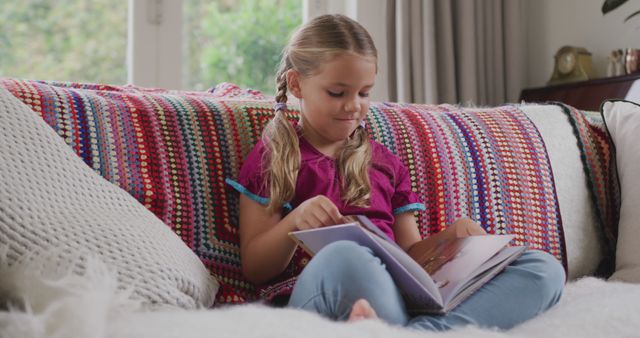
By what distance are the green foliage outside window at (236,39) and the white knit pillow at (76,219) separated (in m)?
1.68

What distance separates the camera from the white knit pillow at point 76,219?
86 cm

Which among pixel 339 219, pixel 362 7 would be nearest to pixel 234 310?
pixel 339 219

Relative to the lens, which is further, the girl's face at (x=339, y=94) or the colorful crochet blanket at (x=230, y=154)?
the girl's face at (x=339, y=94)

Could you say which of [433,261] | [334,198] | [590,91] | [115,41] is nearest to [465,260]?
[433,261]

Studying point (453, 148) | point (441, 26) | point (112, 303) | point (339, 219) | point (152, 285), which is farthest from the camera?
point (441, 26)

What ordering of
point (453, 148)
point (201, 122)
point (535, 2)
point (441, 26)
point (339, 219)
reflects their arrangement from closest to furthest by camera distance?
1. point (339, 219)
2. point (201, 122)
3. point (453, 148)
4. point (441, 26)
5. point (535, 2)

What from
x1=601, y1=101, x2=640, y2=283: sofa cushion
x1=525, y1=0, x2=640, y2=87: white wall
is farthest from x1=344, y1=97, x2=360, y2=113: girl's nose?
x1=525, y1=0, x2=640, y2=87: white wall

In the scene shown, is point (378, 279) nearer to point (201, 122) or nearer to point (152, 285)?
point (152, 285)

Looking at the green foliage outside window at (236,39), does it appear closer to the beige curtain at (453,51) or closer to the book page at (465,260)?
the beige curtain at (453,51)

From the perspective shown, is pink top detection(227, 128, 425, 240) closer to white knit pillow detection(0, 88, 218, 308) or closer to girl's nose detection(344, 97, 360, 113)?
girl's nose detection(344, 97, 360, 113)

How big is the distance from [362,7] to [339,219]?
1938mm

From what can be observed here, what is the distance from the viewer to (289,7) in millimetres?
2908

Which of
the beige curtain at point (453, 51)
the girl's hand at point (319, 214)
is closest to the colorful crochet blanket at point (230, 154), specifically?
the girl's hand at point (319, 214)

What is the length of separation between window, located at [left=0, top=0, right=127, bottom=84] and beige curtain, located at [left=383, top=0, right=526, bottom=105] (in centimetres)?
108
